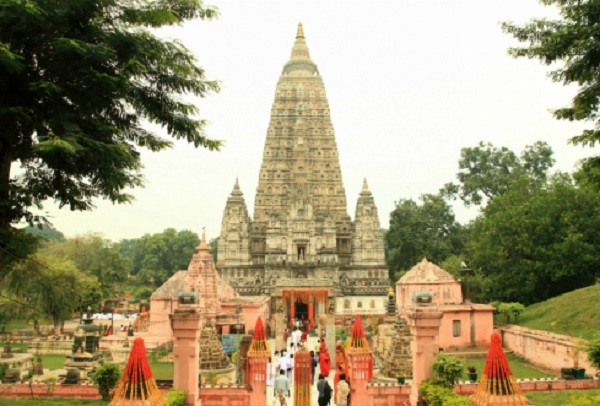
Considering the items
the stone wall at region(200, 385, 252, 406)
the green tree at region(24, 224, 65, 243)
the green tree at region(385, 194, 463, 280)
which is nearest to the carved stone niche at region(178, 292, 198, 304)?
the stone wall at region(200, 385, 252, 406)

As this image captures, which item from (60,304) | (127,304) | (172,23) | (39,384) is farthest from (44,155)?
(127,304)

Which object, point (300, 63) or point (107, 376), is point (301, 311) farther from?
point (107, 376)

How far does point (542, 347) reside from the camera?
2170cm

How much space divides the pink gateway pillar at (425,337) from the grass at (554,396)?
2.93 meters

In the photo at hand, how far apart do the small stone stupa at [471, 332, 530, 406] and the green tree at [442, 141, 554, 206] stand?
49.6 m

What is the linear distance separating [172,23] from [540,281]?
29371mm

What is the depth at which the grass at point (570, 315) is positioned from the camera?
75.4 feet

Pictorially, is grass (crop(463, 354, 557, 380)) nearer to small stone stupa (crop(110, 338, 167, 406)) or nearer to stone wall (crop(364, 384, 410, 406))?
stone wall (crop(364, 384, 410, 406))

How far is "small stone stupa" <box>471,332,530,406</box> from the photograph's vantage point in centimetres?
857

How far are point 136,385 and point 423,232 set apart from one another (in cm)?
5296

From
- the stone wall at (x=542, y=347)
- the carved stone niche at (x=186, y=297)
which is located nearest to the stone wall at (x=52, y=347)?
the carved stone niche at (x=186, y=297)

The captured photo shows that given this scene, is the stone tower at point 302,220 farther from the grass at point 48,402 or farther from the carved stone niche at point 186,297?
the carved stone niche at point 186,297

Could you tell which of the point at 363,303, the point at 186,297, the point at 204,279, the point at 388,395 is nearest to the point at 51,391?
the point at 186,297

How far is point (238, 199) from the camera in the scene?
187ft
